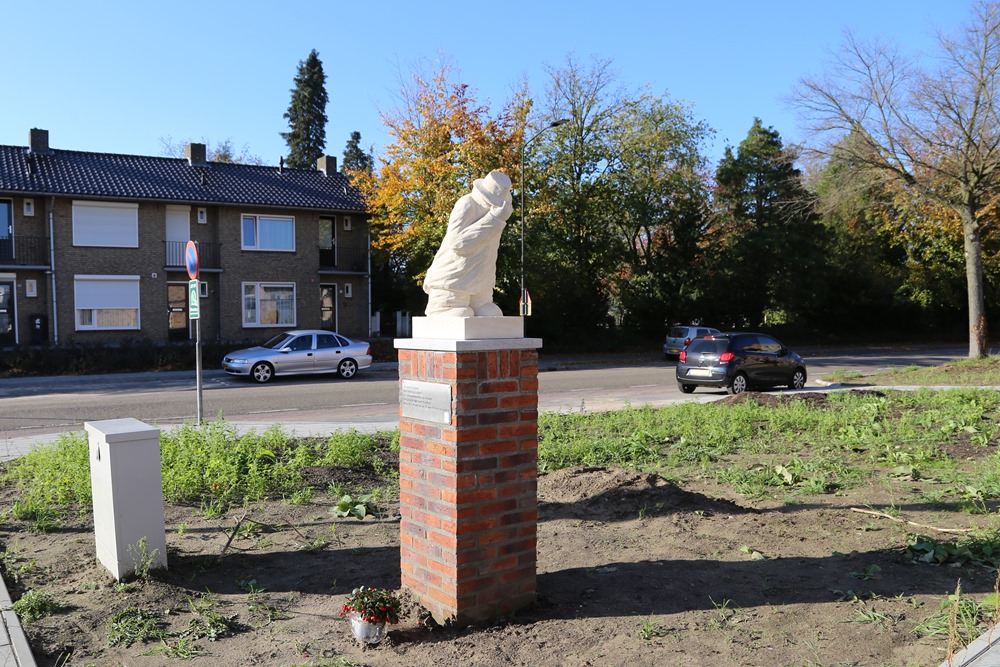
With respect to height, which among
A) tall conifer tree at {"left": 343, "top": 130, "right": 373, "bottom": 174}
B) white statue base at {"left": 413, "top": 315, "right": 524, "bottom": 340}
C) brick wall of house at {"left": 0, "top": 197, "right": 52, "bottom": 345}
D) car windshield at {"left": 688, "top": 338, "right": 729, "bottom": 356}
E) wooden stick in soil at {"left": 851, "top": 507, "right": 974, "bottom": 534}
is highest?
tall conifer tree at {"left": 343, "top": 130, "right": 373, "bottom": 174}

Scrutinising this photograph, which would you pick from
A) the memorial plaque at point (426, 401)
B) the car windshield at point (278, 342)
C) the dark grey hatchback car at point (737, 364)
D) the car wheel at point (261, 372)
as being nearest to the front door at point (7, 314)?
the car windshield at point (278, 342)

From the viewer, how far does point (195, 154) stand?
33000mm

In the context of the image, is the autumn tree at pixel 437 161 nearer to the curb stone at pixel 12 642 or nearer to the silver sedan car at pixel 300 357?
the silver sedan car at pixel 300 357

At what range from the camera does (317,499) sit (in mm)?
7133

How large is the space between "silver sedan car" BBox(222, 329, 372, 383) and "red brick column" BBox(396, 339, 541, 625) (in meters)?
17.4

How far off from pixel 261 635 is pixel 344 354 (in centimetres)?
1831

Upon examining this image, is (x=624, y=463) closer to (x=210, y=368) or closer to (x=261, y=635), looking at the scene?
(x=261, y=635)

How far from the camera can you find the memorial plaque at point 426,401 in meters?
4.10

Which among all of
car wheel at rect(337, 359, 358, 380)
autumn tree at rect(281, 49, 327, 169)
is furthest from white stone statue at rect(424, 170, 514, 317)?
autumn tree at rect(281, 49, 327, 169)

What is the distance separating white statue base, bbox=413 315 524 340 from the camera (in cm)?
414

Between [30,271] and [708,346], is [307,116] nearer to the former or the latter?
[30,271]

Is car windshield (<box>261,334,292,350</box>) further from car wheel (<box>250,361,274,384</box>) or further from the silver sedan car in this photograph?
car wheel (<box>250,361,274,384</box>)

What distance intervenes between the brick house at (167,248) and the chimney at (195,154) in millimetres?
45

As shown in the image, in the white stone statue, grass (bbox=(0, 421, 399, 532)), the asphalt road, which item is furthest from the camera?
the asphalt road
